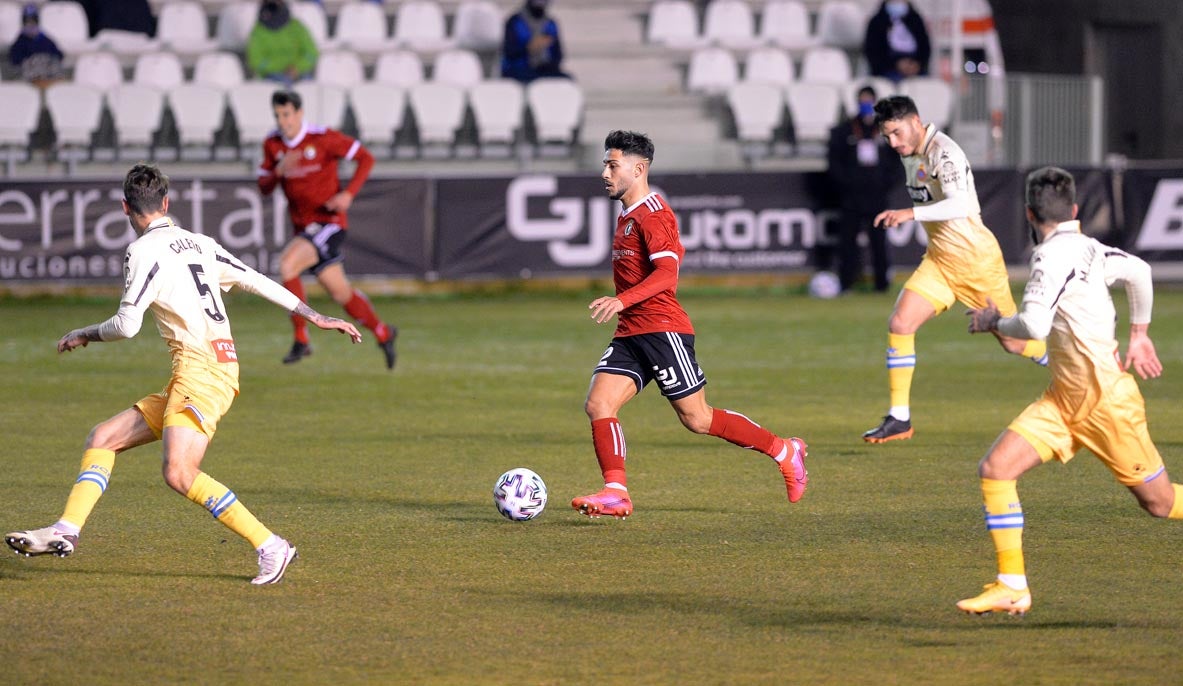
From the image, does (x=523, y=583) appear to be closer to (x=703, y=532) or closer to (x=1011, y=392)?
(x=703, y=532)

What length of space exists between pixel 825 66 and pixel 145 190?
1899cm

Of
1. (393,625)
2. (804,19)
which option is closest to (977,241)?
(393,625)

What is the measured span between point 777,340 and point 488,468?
24.1ft

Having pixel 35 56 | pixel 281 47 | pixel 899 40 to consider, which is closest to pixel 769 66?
pixel 899 40

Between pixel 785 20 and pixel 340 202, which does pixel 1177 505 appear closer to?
pixel 340 202

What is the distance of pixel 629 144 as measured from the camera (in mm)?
7520

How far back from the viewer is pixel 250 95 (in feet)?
72.4

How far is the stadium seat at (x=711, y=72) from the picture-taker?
24.0 m

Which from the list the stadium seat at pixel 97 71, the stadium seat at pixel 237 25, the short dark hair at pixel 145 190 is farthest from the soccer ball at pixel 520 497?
the stadium seat at pixel 237 25

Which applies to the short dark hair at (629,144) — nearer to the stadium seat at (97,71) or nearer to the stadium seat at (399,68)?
the stadium seat at (399,68)

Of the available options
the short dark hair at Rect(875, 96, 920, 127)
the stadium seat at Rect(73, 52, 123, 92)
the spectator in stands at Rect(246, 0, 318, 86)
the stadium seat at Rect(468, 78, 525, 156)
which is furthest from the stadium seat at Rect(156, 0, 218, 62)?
the short dark hair at Rect(875, 96, 920, 127)

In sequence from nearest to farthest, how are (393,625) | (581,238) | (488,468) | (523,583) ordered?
(393,625)
(523,583)
(488,468)
(581,238)

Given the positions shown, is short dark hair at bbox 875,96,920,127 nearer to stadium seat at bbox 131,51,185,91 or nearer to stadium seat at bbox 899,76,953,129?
stadium seat at bbox 899,76,953,129

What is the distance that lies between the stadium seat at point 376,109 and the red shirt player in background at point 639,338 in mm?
15097
